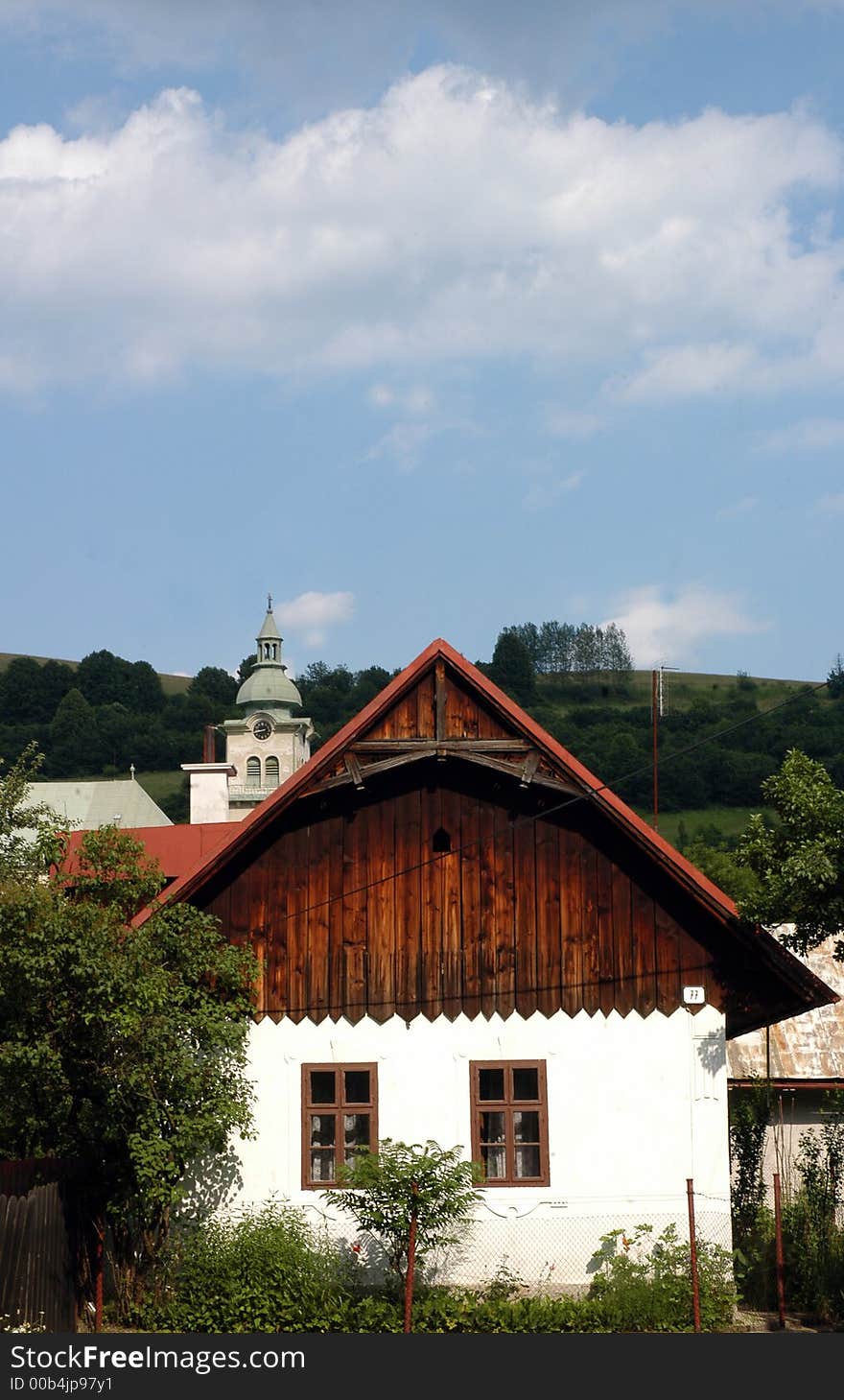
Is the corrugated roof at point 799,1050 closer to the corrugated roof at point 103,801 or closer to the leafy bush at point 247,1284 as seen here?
the leafy bush at point 247,1284

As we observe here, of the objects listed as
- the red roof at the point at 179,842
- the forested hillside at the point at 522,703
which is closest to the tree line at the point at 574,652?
the forested hillside at the point at 522,703

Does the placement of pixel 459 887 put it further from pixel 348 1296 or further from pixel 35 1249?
pixel 35 1249

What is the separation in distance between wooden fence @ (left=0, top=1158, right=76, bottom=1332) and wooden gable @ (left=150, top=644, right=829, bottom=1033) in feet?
12.4

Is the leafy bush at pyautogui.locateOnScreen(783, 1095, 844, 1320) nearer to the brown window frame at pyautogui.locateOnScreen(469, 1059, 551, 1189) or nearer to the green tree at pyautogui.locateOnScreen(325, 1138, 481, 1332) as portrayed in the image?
the brown window frame at pyautogui.locateOnScreen(469, 1059, 551, 1189)

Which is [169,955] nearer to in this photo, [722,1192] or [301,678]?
[722,1192]

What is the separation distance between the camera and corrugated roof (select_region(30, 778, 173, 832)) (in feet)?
309

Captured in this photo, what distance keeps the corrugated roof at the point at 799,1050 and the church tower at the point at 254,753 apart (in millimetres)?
73568

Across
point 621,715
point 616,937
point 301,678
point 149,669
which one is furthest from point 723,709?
point 616,937

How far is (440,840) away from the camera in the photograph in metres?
19.2

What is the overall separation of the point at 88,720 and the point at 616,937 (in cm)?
14881

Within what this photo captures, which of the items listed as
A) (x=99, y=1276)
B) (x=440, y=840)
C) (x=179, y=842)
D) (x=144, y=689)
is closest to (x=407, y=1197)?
(x=99, y=1276)

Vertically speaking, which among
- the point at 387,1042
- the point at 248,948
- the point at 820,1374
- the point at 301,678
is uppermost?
the point at 301,678

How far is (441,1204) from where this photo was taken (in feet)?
54.8

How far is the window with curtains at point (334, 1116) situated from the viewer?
18484 millimetres
